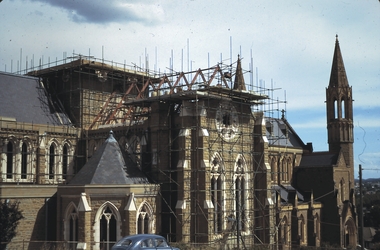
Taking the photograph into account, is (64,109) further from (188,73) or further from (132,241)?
(132,241)

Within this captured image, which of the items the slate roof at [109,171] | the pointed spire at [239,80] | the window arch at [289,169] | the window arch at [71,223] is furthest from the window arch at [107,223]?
the window arch at [289,169]

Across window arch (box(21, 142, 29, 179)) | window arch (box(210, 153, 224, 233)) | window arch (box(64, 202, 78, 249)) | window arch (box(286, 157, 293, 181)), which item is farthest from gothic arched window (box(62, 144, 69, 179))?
window arch (box(286, 157, 293, 181))

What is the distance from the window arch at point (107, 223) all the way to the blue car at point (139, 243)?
8.37 m

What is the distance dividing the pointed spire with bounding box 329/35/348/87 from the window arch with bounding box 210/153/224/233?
105ft

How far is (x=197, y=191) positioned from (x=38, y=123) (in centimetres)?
1271

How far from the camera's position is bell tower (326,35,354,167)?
59844mm

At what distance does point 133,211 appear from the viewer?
96.0 ft

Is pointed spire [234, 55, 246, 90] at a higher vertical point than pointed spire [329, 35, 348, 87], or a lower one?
lower

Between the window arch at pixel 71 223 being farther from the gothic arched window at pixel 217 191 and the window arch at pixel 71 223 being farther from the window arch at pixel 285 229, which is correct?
the window arch at pixel 285 229

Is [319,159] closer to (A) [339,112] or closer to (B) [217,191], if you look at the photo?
(A) [339,112]

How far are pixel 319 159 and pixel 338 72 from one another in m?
10.7

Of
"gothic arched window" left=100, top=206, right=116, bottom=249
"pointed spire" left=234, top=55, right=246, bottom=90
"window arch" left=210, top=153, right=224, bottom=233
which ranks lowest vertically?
"gothic arched window" left=100, top=206, right=116, bottom=249

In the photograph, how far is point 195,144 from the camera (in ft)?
106

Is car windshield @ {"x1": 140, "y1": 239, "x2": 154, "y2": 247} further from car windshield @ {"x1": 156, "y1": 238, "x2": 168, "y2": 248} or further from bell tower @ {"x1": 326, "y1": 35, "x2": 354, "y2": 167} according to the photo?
bell tower @ {"x1": 326, "y1": 35, "x2": 354, "y2": 167}
